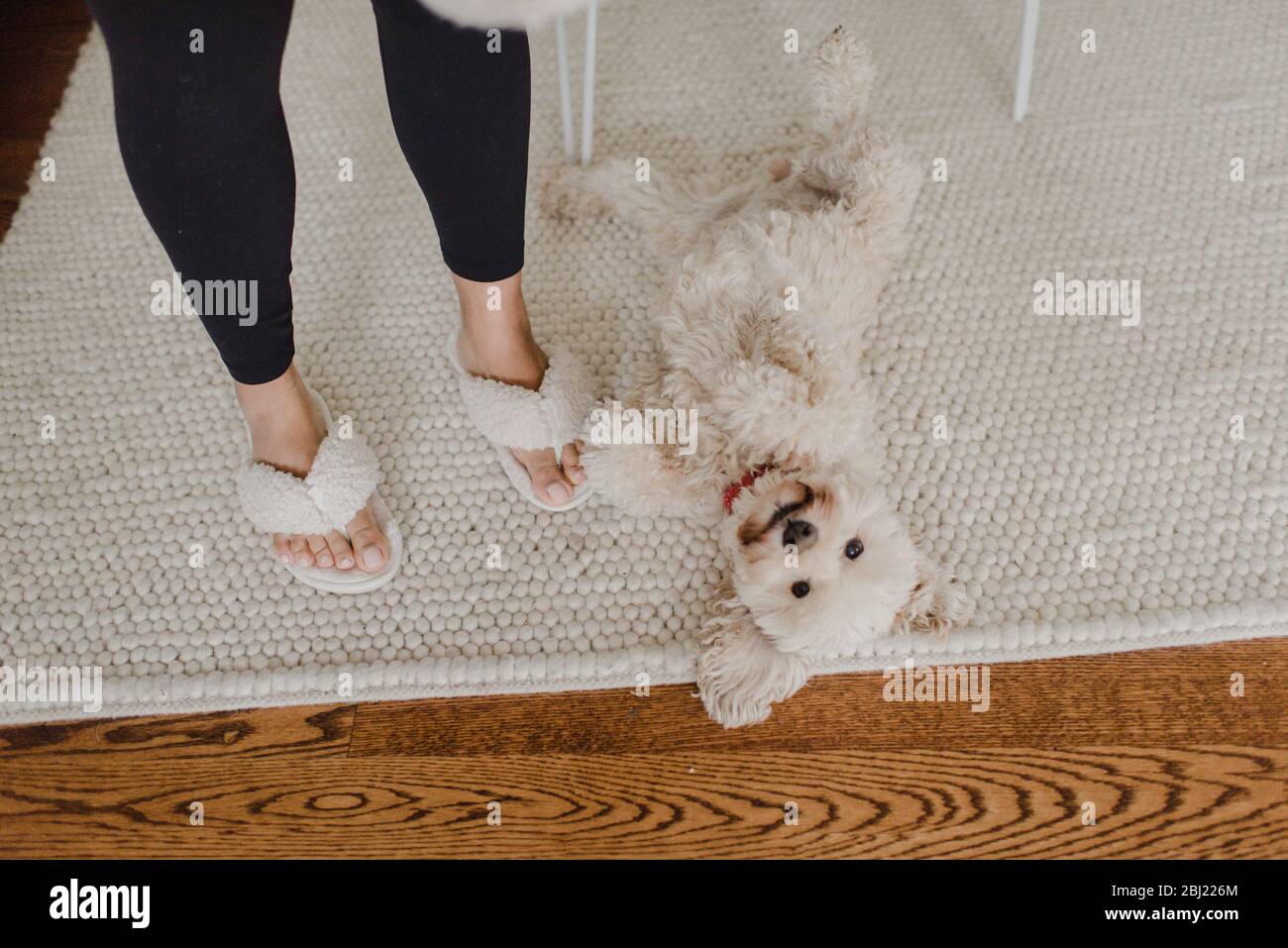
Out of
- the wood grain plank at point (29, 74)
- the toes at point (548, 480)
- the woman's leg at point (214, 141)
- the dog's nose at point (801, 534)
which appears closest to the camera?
the woman's leg at point (214, 141)

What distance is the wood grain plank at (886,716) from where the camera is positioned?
0.91 meters

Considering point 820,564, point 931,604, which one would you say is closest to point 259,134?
point 820,564

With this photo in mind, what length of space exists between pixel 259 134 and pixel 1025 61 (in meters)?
1.05

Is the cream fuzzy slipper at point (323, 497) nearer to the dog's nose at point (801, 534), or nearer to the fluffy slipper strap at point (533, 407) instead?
the fluffy slipper strap at point (533, 407)

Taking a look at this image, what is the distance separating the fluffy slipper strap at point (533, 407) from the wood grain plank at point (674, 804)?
0.36 metres

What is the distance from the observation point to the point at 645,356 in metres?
1.10

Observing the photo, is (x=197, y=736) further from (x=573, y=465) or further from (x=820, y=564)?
(x=820, y=564)

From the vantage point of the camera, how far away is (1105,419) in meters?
1.04

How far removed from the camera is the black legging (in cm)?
55

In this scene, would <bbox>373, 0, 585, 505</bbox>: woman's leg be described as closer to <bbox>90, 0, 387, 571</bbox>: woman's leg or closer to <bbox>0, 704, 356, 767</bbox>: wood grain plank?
<bbox>90, 0, 387, 571</bbox>: woman's leg

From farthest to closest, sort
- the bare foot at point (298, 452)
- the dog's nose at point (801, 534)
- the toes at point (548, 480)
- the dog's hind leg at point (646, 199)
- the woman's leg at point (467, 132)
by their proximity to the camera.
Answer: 1. the dog's hind leg at point (646, 199)
2. the toes at point (548, 480)
3. the bare foot at point (298, 452)
4. the dog's nose at point (801, 534)
5. the woman's leg at point (467, 132)

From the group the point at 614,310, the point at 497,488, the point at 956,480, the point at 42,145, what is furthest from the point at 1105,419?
the point at 42,145

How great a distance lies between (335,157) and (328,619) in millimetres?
709

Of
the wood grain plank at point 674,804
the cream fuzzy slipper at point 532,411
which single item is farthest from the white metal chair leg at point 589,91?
the wood grain plank at point 674,804
